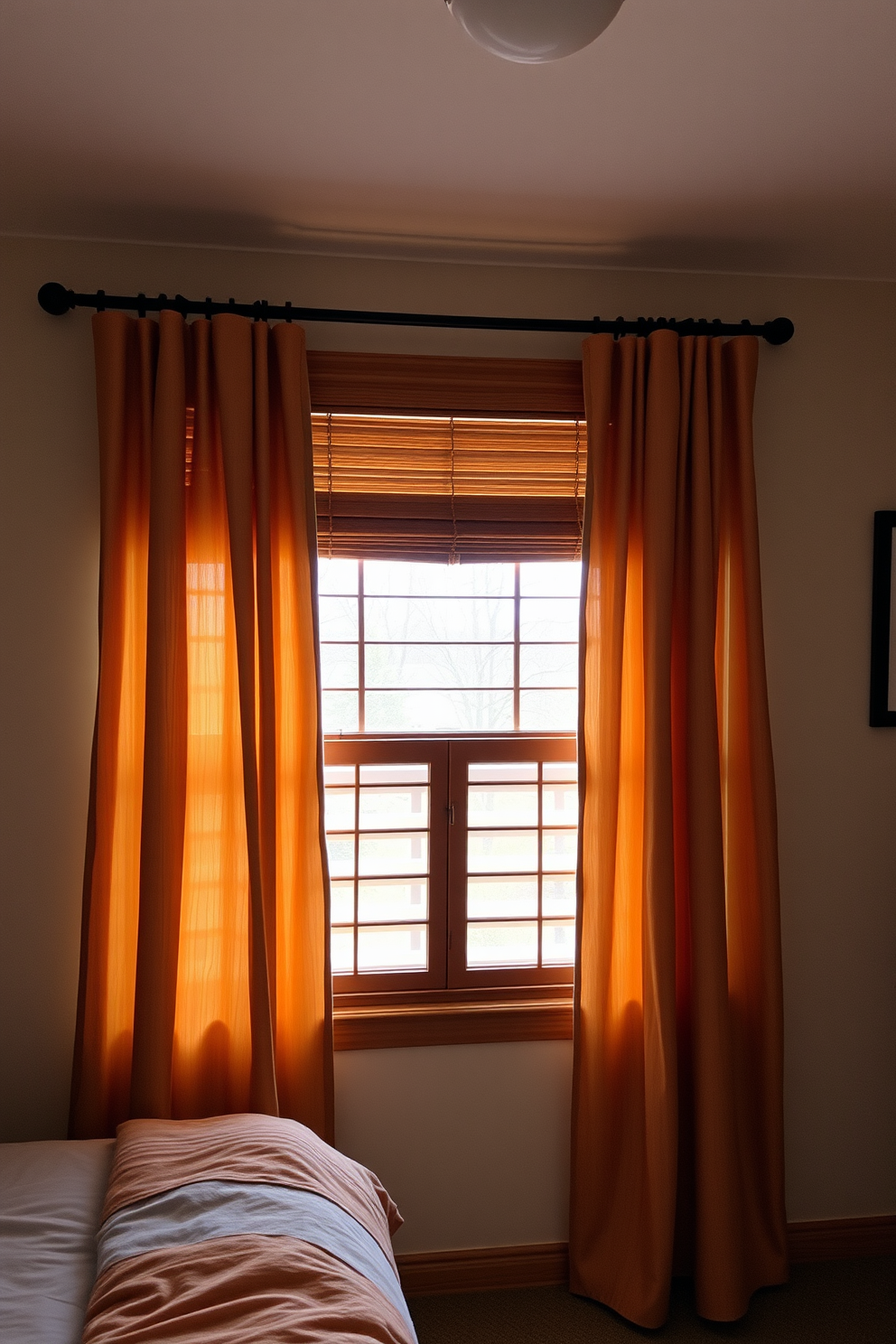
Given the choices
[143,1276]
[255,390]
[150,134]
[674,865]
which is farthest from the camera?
[674,865]

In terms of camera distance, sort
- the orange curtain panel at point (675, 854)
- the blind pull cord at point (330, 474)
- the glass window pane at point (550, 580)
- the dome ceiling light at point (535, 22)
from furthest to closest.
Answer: the glass window pane at point (550, 580) → the blind pull cord at point (330, 474) → the orange curtain panel at point (675, 854) → the dome ceiling light at point (535, 22)

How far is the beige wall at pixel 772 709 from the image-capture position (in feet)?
7.97

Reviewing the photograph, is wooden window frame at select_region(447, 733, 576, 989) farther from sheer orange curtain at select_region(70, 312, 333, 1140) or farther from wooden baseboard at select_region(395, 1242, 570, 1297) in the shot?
wooden baseboard at select_region(395, 1242, 570, 1297)

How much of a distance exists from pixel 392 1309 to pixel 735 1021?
4.71 ft

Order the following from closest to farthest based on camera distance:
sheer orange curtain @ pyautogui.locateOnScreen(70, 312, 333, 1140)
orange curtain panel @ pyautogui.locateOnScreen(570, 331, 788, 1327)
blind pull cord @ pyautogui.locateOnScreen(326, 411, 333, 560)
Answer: sheer orange curtain @ pyautogui.locateOnScreen(70, 312, 333, 1140), orange curtain panel @ pyautogui.locateOnScreen(570, 331, 788, 1327), blind pull cord @ pyautogui.locateOnScreen(326, 411, 333, 560)

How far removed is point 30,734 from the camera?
2.43m

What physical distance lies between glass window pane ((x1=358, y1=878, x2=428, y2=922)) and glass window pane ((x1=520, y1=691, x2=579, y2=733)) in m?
0.54

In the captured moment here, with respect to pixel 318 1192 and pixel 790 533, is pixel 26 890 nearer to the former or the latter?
pixel 318 1192

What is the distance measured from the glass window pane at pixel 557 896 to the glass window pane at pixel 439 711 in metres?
0.46

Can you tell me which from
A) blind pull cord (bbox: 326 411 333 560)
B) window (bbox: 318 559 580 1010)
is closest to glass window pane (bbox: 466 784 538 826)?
window (bbox: 318 559 580 1010)

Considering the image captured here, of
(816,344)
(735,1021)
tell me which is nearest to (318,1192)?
(735,1021)

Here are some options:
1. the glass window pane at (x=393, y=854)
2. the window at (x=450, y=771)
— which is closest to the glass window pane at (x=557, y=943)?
the window at (x=450, y=771)

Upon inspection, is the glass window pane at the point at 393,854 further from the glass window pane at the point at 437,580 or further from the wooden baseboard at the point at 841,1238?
the wooden baseboard at the point at 841,1238

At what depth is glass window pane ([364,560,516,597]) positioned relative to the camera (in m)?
2.68
